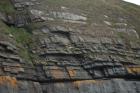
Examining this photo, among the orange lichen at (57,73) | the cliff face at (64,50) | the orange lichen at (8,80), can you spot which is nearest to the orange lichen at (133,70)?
the cliff face at (64,50)

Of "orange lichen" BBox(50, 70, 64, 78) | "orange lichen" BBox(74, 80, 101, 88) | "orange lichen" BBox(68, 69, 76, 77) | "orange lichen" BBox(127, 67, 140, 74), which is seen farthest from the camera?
"orange lichen" BBox(127, 67, 140, 74)

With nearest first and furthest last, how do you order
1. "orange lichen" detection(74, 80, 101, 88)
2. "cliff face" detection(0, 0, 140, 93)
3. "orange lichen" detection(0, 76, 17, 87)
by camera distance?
"orange lichen" detection(0, 76, 17, 87)
"cliff face" detection(0, 0, 140, 93)
"orange lichen" detection(74, 80, 101, 88)

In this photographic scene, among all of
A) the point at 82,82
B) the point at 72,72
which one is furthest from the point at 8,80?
the point at 82,82

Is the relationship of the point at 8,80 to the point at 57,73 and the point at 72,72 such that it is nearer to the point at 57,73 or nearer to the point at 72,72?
the point at 57,73

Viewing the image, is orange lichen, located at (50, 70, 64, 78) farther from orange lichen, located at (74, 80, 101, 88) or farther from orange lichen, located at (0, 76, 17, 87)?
orange lichen, located at (0, 76, 17, 87)

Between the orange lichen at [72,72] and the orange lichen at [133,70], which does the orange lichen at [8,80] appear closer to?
the orange lichen at [72,72]

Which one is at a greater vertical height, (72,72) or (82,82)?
(72,72)

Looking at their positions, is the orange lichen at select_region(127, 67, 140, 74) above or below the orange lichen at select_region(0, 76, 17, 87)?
below

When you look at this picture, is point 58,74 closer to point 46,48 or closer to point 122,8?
point 46,48

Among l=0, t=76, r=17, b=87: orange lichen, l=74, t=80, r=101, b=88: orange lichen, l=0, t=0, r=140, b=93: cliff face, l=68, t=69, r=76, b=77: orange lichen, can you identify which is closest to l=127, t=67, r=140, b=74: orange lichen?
l=0, t=0, r=140, b=93: cliff face
